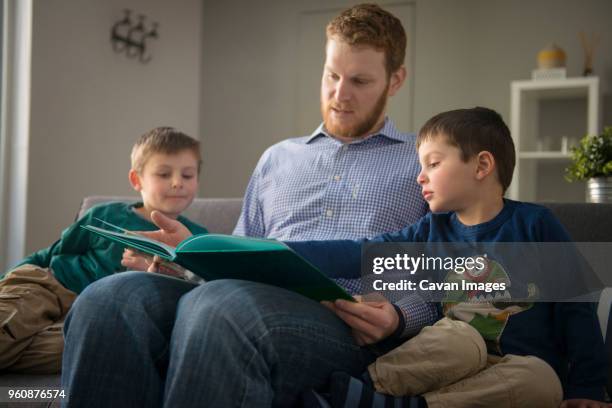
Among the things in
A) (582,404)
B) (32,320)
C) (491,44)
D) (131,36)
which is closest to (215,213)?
(32,320)

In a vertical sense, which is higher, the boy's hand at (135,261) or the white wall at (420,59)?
the white wall at (420,59)

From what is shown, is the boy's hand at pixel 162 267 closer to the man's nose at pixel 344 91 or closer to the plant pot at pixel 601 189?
the man's nose at pixel 344 91

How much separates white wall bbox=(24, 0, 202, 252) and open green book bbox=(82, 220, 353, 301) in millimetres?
2722

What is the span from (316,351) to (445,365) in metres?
0.22

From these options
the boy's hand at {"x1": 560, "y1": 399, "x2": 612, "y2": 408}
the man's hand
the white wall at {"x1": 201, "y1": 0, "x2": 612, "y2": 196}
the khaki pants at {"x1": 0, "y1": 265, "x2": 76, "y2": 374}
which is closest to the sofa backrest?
the khaki pants at {"x1": 0, "y1": 265, "x2": 76, "y2": 374}

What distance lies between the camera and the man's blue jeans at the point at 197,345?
2.86 feet

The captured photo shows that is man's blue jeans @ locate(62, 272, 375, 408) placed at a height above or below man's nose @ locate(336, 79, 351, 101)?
below

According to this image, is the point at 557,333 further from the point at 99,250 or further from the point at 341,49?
the point at 99,250

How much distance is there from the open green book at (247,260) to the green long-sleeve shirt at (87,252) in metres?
0.72

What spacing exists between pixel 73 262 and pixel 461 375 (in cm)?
112

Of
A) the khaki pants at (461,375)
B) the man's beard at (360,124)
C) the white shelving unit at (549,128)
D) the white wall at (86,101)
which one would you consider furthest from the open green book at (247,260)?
the white shelving unit at (549,128)

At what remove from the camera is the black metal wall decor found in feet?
13.5

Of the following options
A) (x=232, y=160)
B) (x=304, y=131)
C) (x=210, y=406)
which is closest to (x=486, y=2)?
(x=304, y=131)

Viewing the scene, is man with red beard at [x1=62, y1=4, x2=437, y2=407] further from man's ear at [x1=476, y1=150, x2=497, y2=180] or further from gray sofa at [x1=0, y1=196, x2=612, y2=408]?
gray sofa at [x1=0, y1=196, x2=612, y2=408]
